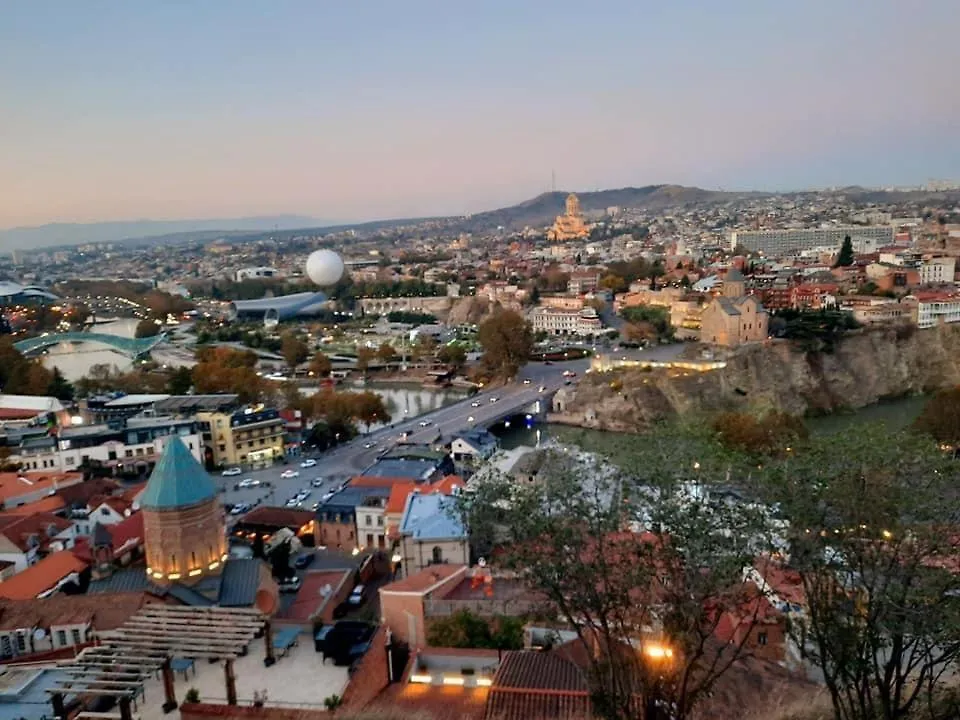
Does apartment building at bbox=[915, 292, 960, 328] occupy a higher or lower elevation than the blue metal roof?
higher

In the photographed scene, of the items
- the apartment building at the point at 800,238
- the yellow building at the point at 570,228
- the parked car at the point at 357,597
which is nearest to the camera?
the parked car at the point at 357,597

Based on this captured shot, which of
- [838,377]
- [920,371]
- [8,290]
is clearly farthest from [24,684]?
[8,290]

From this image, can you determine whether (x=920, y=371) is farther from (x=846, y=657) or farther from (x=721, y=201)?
(x=721, y=201)

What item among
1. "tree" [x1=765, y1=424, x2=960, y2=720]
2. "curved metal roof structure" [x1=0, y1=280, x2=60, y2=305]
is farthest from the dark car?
"curved metal roof structure" [x1=0, y1=280, x2=60, y2=305]

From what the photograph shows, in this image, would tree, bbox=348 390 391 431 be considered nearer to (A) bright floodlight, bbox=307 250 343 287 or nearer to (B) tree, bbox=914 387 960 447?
(B) tree, bbox=914 387 960 447

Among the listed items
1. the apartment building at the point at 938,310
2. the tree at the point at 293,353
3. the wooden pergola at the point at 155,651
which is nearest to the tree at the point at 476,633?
the wooden pergola at the point at 155,651

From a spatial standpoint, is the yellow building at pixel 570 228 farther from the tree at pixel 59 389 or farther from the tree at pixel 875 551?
the tree at pixel 875 551
